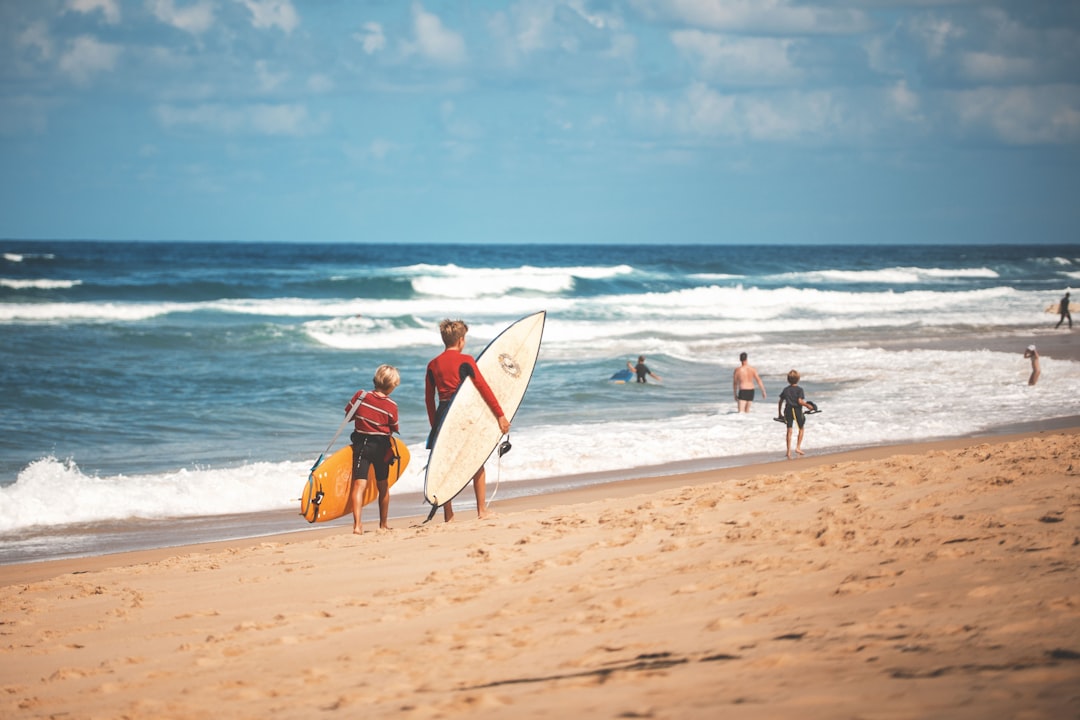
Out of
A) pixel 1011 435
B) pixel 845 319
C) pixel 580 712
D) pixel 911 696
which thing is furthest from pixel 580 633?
pixel 845 319

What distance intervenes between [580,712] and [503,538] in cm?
305

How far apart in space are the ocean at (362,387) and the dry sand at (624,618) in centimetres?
276

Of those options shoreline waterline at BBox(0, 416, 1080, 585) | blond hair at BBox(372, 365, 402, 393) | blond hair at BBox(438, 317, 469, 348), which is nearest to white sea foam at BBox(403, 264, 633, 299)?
shoreline waterline at BBox(0, 416, 1080, 585)

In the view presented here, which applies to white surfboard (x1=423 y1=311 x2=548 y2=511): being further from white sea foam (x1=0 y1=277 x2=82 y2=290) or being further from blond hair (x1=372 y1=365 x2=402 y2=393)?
white sea foam (x1=0 y1=277 x2=82 y2=290)

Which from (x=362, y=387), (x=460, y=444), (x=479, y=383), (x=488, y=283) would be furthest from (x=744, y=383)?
(x=488, y=283)

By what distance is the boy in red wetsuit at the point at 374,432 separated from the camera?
23.1 feet

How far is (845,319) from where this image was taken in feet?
113

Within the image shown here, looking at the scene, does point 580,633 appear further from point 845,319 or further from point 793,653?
point 845,319

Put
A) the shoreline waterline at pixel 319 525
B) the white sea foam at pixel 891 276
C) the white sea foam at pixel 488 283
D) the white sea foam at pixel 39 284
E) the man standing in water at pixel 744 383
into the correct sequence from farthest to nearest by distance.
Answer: the white sea foam at pixel 891 276
the white sea foam at pixel 488 283
the white sea foam at pixel 39 284
the man standing in water at pixel 744 383
the shoreline waterline at pixel 319 525

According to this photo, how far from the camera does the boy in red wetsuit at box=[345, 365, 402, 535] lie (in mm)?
7055

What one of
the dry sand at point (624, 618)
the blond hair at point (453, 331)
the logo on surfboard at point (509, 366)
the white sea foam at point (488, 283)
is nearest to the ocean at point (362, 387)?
the logo on surfboard at point (509, 366)

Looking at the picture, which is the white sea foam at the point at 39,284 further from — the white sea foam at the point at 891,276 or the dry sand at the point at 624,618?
the white sea foam at the point at 891,276

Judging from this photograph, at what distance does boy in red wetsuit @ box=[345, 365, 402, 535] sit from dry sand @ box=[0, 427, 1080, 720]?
0.61 meters

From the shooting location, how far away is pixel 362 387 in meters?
18.7
